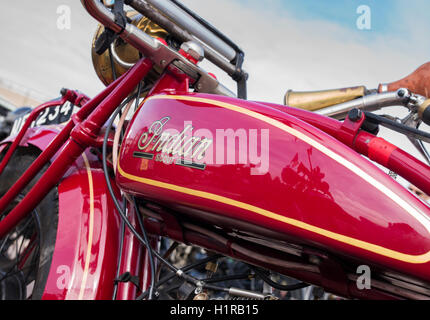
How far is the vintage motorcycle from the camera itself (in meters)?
0.85

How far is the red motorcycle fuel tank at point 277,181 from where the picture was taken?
2.67 feet

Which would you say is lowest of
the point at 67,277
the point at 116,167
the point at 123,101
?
the point at 67,277

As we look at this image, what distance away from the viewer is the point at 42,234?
1.47m

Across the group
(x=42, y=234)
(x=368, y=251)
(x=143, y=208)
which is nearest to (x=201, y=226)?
(x=143, y=208)

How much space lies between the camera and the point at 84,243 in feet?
4.21

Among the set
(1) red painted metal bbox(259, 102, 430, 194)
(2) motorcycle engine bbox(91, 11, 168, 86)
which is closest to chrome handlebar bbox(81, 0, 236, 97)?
(2) motorcycle engine bbox(91, 11, 168, 86)

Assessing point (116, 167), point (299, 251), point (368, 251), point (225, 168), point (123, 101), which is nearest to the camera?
point (368, 251)

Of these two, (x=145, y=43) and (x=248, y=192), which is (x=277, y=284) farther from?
(x=145, y=43)

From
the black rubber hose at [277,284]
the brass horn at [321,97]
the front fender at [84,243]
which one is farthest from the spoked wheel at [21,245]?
the brass horn at [321,97]

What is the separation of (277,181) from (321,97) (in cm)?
65

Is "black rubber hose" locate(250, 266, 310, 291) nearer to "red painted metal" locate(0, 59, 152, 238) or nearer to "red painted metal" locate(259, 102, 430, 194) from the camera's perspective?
"red painted metal" locate(259, 102, 430, 194)

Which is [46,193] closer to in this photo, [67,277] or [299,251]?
[67,277]

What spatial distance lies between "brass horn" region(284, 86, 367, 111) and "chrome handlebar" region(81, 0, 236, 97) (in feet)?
1.04
